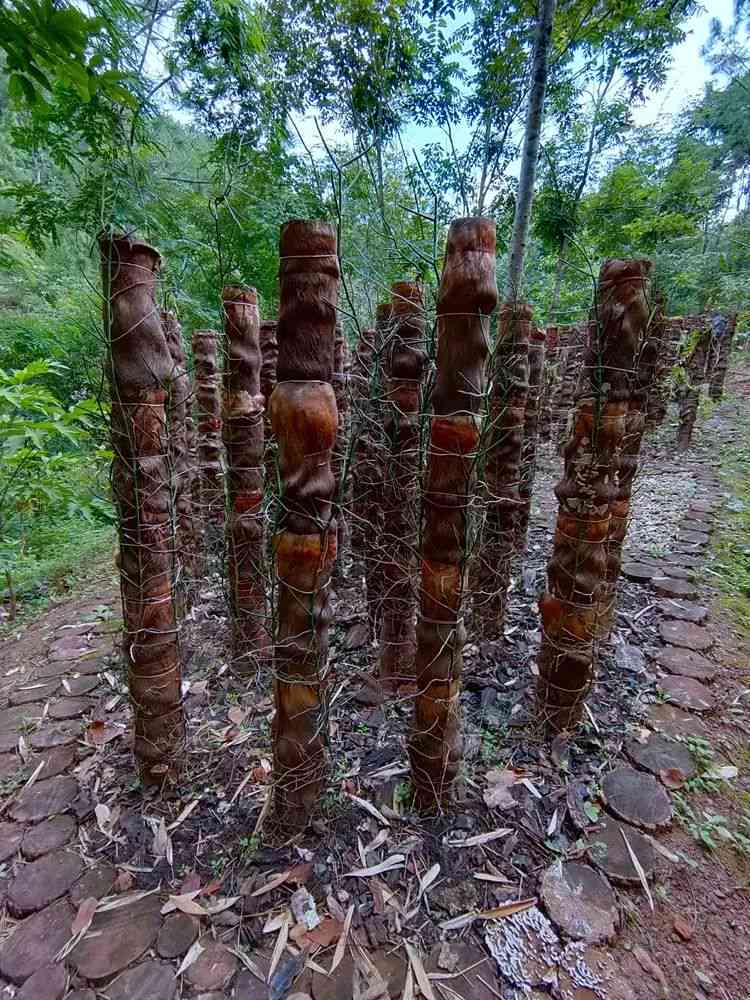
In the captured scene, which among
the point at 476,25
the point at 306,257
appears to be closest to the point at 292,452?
the point at 306,257

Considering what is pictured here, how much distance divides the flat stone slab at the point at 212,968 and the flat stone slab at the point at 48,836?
711 millimetres

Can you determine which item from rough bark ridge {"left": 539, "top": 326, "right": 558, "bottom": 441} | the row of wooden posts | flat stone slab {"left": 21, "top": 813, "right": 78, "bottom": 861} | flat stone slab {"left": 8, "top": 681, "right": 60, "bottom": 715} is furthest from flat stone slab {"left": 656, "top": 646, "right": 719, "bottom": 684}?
rough bark ridge {"left": 539, "top": 326, "right": 558, "bottom": 441}

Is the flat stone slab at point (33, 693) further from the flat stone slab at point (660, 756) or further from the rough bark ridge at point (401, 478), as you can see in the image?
the flat stone slab at point (660, 756)

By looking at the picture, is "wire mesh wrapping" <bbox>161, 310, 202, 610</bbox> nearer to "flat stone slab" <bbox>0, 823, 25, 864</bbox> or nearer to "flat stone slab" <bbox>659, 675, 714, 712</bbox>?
"flat stone slab" <bbox>0, 823, 25, 864</bbox>

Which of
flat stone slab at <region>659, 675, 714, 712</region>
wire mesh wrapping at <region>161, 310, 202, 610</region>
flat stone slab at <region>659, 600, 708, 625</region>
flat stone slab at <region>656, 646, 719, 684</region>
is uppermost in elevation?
wire mesh wrapping at <region>161, 310, 202, 610</region>

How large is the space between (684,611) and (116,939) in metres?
3.30

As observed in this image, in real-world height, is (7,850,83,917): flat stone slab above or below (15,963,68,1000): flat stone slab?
above

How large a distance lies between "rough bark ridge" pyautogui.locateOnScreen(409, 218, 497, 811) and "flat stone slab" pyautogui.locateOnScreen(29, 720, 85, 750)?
167cm

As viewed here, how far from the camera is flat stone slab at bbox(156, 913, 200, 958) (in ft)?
4.75

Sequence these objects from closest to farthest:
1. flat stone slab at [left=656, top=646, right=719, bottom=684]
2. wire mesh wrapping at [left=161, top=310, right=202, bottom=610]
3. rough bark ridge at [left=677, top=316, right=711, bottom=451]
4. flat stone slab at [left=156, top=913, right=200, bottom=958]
A: flat stone slab at [left=156, top=913, right=200, bottom=958], flat stone slab at [left=656, top=646, right=719, bottom=684], wire mesh wrapping at [left=161, top=310, right=202, bottom=610], rough bark ridge at [left=677, top=316, right=711, bottom=451]

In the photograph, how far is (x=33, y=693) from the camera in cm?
262

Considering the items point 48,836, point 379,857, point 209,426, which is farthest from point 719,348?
point 48,836

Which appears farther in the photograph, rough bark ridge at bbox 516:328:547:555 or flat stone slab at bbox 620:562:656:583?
flat stone slab at bbox 620:562:656:583

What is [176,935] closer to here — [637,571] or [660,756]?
[660,756]
